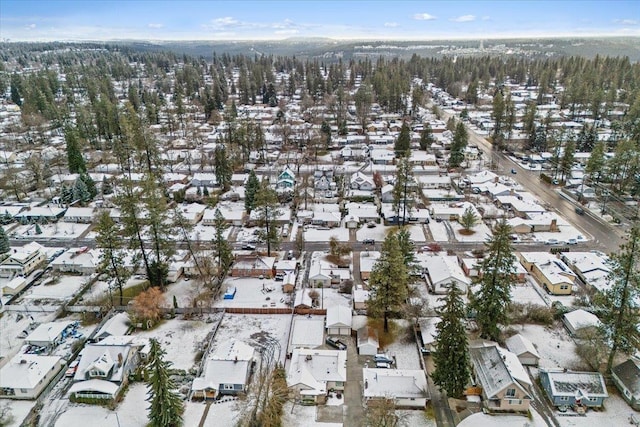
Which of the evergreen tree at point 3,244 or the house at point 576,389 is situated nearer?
the house at point 576,389

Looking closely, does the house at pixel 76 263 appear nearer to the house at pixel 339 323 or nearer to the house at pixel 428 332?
the house at pixel 339 323

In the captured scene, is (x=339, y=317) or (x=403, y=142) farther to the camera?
(x=403, y=142)

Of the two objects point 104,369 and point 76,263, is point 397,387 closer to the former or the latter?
point 104,369

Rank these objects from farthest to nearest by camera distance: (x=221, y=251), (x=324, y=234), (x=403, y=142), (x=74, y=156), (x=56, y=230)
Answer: (x=403, y=142)
(x=74, y=156)
(x=56, y=230)
(x=324, y=234)
(x=221, y=251)

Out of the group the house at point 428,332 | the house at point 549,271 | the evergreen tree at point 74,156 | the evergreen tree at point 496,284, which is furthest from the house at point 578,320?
the evergreen tree at point 74,156

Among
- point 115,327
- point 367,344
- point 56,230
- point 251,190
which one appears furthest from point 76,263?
point 367,344

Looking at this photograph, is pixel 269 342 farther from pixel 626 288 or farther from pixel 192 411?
pixel 626 288
